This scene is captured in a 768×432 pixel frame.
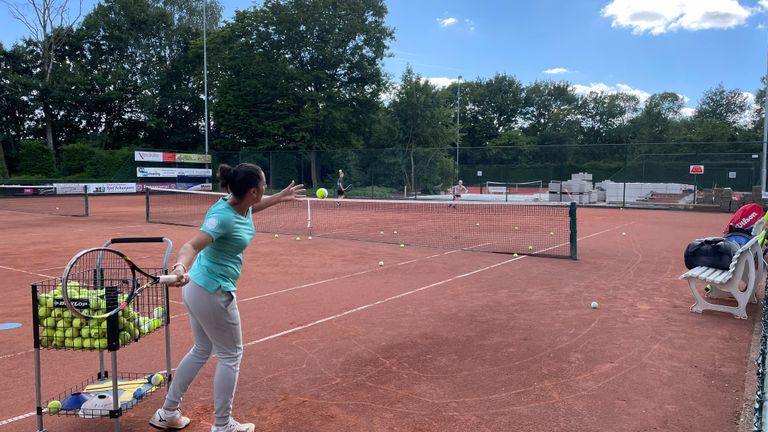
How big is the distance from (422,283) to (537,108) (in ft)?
227

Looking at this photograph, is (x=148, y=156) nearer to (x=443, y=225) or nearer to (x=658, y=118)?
(x=443, y=225)

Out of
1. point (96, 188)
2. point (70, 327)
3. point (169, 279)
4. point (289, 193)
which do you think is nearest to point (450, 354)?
point (289, 193)

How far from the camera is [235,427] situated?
11.6ft

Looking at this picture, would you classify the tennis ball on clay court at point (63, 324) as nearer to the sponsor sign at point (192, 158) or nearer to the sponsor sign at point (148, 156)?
the sponsor sign at point (148, 156)

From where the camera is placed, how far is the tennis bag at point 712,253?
7.18 meters

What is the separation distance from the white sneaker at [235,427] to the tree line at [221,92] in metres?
31.5

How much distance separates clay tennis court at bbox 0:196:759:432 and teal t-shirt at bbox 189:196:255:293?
1.21 m

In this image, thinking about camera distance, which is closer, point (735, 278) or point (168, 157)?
point (735, 278)

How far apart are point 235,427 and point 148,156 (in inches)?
1466

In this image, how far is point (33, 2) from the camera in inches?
1743

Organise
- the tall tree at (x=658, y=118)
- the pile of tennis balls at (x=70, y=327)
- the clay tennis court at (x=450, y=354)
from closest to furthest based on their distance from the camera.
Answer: the pile of tennis balls at (x=70, y=327) → the clay tennis court at (x=450, y=354) → the tall tree at (x=658, y=118)

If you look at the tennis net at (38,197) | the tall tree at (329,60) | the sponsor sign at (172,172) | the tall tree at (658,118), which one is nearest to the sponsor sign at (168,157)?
the sponsor sign at (172,172)

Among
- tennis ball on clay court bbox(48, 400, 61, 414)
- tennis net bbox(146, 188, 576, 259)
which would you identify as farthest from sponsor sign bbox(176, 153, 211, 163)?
tennis ball on clay court bbox(48, 400, 61, 414)

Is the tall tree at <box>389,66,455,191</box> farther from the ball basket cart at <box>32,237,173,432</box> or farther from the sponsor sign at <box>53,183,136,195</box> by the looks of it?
the ball basket cart at <box>32,237,173,432</box>
